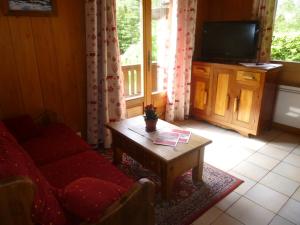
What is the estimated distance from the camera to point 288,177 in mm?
2381

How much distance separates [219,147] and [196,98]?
1025mm

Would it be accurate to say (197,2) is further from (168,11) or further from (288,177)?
(288,177)

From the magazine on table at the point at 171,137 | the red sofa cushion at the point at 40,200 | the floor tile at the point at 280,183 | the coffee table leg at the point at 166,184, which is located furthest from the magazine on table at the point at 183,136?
the red sofa cushion at the point at 40,200

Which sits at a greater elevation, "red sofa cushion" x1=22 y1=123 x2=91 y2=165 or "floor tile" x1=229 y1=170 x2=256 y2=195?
"red sofa cushion" x1=22 y1=123 x2=91 y2=165

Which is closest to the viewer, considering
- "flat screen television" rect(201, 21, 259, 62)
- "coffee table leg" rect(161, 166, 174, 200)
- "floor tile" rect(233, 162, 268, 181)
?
"coffee table leg" rect(161, 166, 174, 200)

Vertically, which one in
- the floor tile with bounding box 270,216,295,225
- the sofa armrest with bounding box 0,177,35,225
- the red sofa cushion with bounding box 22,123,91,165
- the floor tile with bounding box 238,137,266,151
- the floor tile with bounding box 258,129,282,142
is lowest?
the floor tile with bounding box 270,216,295,225

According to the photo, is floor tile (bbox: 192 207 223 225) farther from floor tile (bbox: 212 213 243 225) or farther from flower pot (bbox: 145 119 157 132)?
flower pot (bbox: 145 119 157 132)

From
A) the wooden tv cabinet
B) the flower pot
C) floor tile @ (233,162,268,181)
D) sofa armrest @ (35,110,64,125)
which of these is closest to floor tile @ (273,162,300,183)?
floor tile @ (233,162,268,181)

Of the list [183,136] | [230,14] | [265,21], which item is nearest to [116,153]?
[183,136]

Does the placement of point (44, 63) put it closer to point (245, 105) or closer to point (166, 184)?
point (166, 184)

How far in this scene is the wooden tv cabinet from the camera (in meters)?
2.98

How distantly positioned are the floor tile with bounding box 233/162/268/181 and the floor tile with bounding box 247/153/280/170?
8 centimetres

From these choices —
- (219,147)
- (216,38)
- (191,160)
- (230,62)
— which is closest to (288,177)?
(219,147)

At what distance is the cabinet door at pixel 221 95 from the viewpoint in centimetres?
329
